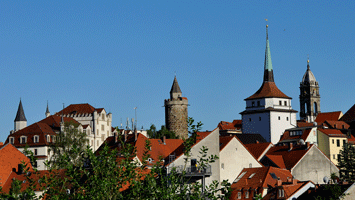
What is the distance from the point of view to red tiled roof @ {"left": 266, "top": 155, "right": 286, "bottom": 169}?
67750 mm

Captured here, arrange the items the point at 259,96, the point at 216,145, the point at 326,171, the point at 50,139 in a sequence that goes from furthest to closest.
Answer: the point at 259,96 → the point at 50,139 → the point at 326,171 → the point at 216,145

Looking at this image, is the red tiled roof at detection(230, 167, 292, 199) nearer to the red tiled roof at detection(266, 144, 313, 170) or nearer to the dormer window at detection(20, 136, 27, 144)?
the red tiled roof at detection(266, 144, 313, 170)

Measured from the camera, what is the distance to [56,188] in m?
22.5

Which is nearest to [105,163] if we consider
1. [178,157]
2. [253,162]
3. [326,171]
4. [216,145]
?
[178,157]

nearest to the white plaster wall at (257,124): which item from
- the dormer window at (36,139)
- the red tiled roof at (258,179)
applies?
the dormer window at (36,139)

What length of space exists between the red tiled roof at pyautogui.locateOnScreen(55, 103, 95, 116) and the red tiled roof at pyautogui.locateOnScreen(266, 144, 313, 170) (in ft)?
115

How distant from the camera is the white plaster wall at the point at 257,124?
331 ft

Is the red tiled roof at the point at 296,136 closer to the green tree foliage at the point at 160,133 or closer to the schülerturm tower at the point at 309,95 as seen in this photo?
the green tree foliage at the point at 160,133

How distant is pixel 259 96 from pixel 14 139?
36.8m

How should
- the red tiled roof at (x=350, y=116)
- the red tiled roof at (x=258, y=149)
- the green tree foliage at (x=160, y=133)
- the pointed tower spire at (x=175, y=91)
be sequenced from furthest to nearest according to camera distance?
the red tiled roof at (x=350, y=116), the pointed tower spire at (x=175, y=91), the green tree foliage at (x=160, y=133), the red tiled roof at (x=258, y=149)

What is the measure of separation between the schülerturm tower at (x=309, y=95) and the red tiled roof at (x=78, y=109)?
77534mm

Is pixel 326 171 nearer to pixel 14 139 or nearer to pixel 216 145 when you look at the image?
pixel 216 145

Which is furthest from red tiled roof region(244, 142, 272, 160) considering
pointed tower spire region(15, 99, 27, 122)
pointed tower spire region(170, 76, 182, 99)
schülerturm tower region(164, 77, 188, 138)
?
pointed tower spire region(15, 99, 27, 122)

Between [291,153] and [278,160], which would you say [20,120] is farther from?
[291,153]
